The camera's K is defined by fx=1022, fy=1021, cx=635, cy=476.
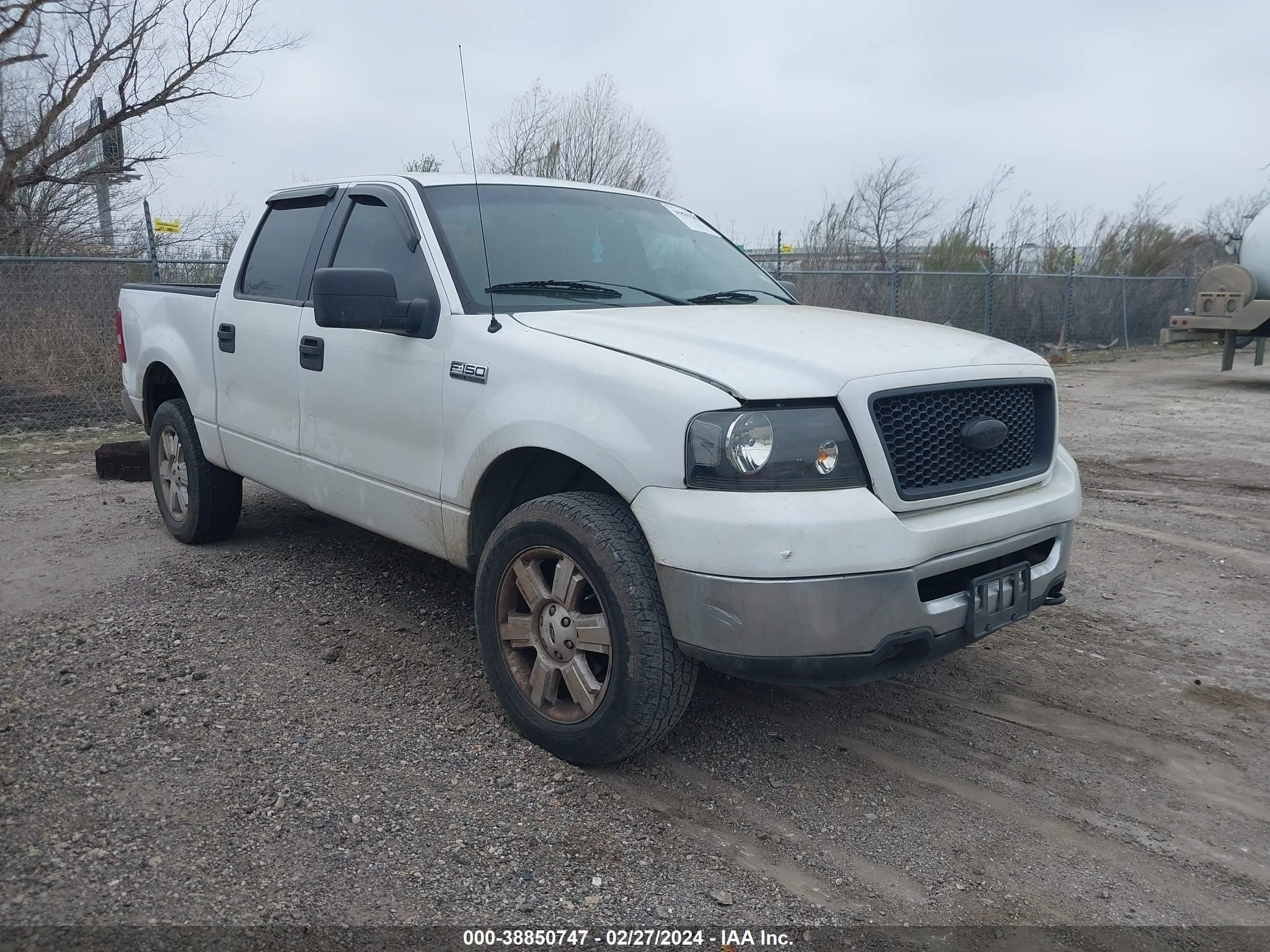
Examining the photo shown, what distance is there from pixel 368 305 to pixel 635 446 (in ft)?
4.12

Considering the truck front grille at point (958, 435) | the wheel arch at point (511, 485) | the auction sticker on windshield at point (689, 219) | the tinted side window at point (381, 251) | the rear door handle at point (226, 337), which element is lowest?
the wheel arch at point (511, 485)

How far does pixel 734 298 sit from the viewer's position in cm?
430

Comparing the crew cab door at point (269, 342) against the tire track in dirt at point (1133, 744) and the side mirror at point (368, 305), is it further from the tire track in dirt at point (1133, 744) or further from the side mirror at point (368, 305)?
the tire track in dirt at point (1133, 744)

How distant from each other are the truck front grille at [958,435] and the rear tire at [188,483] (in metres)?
3.71

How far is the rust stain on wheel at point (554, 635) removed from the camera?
3176 millimetres

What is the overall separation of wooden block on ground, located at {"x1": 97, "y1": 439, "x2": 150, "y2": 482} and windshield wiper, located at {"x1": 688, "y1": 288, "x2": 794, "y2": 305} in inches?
214

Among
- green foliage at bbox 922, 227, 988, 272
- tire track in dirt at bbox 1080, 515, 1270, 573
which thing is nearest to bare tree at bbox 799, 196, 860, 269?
green foliage at bbox 922, 227, 988, 272

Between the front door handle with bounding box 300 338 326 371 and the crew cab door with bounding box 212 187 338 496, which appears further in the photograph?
the crew cab door with bounding box 212 187 338 496

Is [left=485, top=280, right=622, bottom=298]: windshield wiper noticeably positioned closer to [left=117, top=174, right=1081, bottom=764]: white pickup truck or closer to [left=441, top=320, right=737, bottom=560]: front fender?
[left=117, top=174, right=1081, bottom=764]: white pickup truck

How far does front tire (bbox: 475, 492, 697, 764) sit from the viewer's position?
118 inches

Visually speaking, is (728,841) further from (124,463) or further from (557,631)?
(124,463)

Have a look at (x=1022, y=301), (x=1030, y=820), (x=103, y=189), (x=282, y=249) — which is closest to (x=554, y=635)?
(x=1030, y=820)

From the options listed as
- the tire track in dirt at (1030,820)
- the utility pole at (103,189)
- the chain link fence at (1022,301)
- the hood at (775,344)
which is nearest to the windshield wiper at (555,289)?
the hood at (775,344)

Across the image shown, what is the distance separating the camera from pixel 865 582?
2.82m
